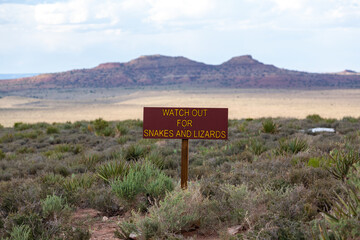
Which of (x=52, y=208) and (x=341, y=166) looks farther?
(x=341, y=166)

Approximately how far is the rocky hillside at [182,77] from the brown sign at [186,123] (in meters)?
84.9

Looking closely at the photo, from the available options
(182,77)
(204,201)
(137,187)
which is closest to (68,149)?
(137,187)

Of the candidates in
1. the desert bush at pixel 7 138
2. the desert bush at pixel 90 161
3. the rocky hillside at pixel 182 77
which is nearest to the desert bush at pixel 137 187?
the desert bush at pixel 90 161

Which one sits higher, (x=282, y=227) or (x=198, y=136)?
(x=198, y=136)

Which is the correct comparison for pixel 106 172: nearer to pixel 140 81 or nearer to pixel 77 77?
pixel 140 81

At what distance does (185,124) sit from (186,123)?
0.02 m

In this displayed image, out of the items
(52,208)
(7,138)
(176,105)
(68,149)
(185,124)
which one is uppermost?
(185,124)

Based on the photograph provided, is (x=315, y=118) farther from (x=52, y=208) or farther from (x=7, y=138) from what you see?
(x=52, y=208)

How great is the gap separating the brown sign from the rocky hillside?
279 ft

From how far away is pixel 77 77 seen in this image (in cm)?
11244

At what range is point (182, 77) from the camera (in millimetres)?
→ 109812

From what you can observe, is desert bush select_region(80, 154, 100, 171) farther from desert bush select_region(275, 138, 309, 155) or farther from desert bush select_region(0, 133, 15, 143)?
desert bush select_region(0, 133, 15, 143)

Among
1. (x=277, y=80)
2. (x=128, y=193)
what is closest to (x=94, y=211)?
(x=128, y=193)

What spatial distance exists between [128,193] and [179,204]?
A: 111cm
